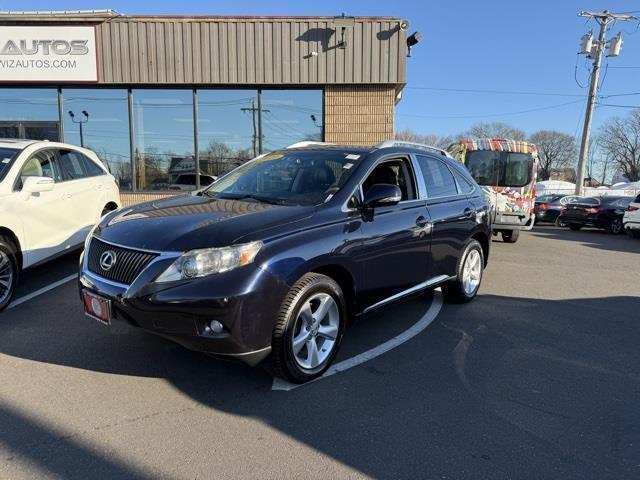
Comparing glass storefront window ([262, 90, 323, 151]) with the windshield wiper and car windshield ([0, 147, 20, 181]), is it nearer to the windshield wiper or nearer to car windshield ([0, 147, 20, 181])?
car windshield ([0, 147, 20, 181])

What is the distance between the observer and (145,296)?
3090 mm

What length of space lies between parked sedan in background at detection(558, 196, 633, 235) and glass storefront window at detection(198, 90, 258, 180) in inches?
462

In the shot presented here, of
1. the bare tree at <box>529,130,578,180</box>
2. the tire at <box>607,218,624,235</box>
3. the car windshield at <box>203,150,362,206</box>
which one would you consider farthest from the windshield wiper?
the bare tree at <box>529,130,578,180</box>

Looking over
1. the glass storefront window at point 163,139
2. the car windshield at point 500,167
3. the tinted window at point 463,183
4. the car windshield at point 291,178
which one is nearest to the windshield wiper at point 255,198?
the car windshield at point 291,178

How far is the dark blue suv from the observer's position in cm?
308

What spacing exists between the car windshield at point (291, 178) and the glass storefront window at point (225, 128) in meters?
7.73

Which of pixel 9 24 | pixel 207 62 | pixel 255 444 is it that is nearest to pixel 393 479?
pixel 255 444

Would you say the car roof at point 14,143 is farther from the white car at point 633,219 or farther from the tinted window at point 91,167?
the white car at point 633,219

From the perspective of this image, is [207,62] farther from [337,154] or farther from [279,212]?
[279,212]

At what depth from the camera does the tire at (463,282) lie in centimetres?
553

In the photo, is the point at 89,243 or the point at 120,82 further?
the point at 120,82

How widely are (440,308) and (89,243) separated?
3652 mm

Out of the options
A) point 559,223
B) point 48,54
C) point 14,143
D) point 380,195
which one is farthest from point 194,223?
point 559,223

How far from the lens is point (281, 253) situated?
10.8 ft
